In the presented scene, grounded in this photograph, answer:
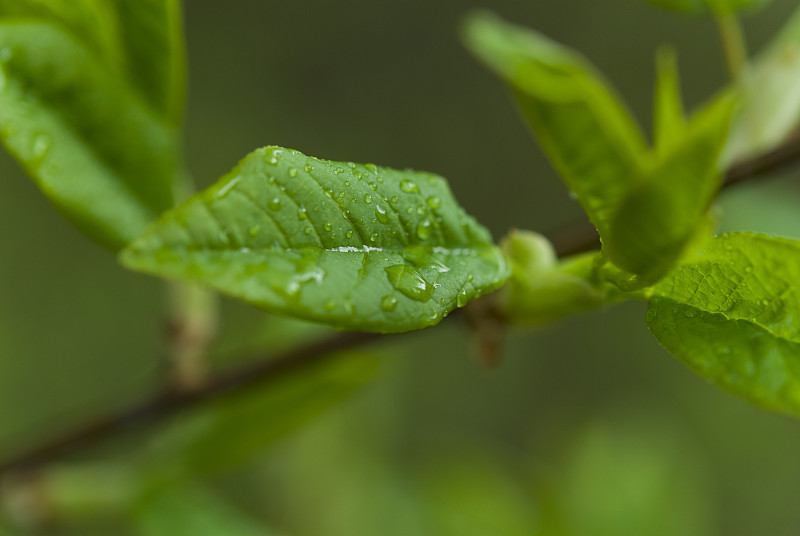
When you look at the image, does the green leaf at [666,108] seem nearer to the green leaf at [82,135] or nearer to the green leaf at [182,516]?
the green leaf at [82,135]

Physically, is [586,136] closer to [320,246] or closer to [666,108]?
[666,108]

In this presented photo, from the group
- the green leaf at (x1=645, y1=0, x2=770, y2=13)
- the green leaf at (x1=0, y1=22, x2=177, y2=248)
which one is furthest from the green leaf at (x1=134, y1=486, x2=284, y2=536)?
the green leaf at (x1=645, y1=0, x2=770, y2=13)

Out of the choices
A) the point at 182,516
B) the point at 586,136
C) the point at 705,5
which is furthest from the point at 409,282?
the point at 182,516

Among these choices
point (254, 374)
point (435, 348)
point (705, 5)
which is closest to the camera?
point (705, 5)

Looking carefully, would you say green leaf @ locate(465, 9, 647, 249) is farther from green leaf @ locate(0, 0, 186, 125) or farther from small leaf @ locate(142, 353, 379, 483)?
small leaf @ locate(142, 353, 379, 483)

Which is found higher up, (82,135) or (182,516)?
(82,135)

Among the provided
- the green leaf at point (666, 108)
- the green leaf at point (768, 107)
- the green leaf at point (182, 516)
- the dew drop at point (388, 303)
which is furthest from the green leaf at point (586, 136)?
the green leaf at point (182, 516)

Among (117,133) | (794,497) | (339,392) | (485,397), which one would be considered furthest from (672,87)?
(485,397)
